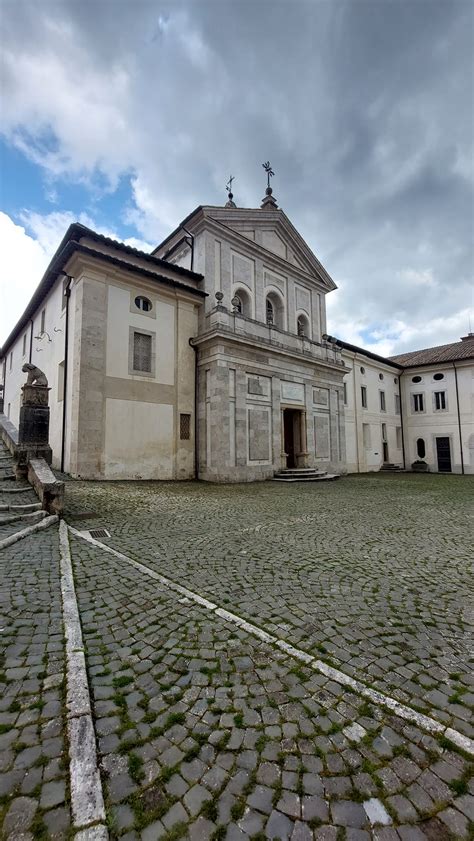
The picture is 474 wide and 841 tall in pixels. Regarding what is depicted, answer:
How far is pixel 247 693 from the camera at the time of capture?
2.21m

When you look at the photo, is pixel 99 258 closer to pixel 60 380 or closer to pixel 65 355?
pixel 65 355

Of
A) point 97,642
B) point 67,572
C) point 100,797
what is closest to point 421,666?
point 100,797

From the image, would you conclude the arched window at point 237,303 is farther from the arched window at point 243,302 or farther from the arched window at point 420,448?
the arched window at point 420,448

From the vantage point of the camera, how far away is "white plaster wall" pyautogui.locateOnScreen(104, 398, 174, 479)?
1426 centimetres

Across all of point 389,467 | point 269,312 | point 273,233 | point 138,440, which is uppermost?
point 273,233

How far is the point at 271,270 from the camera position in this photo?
68.3 feet

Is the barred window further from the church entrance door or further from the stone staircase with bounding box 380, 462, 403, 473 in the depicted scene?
the stone staircase with bounding box 380, 462, 403, 473

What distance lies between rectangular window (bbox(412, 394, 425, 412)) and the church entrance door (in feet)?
58.4

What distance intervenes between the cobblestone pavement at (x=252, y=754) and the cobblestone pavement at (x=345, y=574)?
0.38 metres

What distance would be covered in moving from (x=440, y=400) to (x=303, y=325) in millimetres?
16840

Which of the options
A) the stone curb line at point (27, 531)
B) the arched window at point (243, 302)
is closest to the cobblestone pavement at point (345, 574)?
the stone curb line at point (27, 531)

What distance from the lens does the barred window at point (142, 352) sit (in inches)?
608

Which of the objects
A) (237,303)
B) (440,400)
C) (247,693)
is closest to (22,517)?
(247,693)

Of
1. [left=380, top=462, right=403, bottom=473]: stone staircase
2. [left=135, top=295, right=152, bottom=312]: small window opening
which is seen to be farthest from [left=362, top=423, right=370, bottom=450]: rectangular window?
[left=135, top=295, right=152, bottom=312]: small window opening
